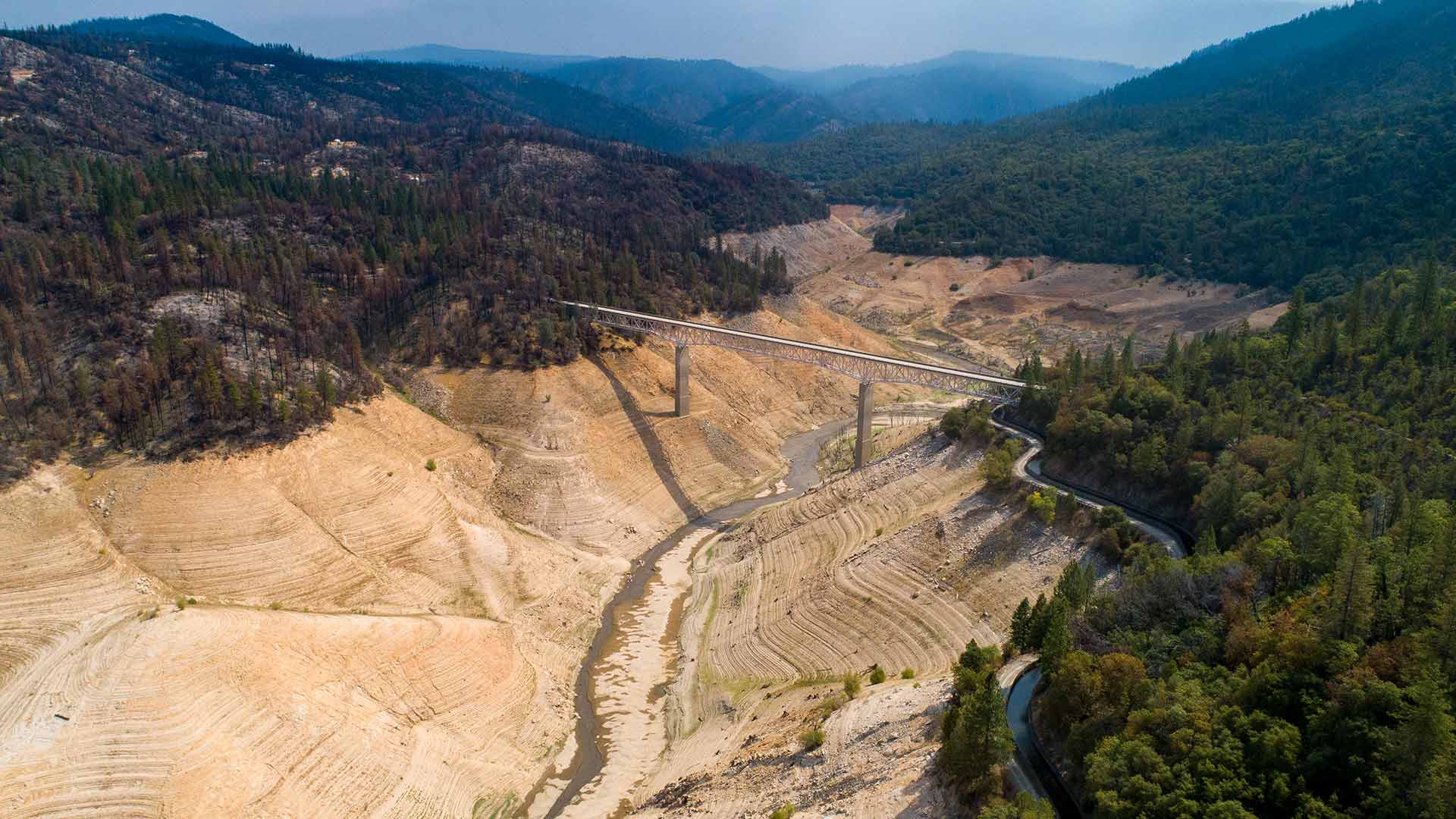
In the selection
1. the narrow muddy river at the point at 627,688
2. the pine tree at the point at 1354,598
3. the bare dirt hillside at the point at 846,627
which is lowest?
the narrow muddy river at the point at 627,688

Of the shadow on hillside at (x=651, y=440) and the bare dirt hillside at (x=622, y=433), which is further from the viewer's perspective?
the shadow on hillside at (x=651, y=440)

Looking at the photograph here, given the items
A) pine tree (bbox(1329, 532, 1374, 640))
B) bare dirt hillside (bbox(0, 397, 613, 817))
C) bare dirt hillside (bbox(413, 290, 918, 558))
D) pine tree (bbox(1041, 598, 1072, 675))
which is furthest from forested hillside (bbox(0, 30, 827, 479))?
pine tree (bbox(1329, 532, 1374, 640))

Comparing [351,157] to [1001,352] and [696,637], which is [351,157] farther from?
[696,637]

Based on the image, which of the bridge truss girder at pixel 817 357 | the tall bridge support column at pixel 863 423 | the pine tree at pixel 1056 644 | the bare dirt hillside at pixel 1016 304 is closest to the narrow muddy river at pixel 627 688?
the tall bridge support column at pixel 863 423

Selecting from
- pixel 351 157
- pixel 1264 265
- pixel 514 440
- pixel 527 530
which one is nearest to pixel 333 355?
pixel 514 440

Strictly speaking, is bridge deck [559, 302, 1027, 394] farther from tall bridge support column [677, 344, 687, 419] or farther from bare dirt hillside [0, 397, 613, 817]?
bare dirt hillside [0, 397, 613, 817]

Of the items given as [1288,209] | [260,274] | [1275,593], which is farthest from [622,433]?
[1288,209]

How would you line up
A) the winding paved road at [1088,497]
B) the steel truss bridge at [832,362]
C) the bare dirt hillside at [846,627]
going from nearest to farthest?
1. the bare dirt hillside at [846,627]
2. the winding paved road at [1088,497]
3. the steel truss bridge at [832,362]

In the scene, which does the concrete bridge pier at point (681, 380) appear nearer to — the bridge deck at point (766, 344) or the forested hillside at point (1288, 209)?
the bridge deck at point (766, 344)
